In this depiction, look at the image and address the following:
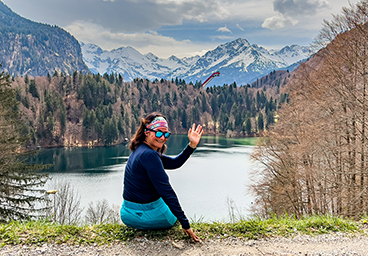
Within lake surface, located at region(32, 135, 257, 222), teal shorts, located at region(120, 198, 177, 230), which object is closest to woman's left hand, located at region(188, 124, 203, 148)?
teal shorts, located at region(120, 198, 177, 230)

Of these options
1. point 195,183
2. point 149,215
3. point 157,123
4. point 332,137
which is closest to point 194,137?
point 157,123

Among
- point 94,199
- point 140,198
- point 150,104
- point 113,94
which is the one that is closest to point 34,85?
point 113,94

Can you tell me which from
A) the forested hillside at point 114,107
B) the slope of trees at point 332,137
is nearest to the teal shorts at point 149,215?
the slope of trees at point 332,137

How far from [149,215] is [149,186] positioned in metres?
0.50

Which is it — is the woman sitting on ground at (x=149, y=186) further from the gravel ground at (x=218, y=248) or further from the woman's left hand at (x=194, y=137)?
the woman's left hand at (x=194, y=137)

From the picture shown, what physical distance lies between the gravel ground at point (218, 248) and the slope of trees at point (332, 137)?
17.6 feet

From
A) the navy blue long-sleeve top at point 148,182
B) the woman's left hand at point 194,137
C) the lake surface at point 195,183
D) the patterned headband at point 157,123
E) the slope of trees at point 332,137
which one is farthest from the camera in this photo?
the lake surface at point 195,183

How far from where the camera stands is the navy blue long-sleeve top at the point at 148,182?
12.5ft

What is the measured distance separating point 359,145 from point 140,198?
35.3ft

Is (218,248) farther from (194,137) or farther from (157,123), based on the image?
(157,123)

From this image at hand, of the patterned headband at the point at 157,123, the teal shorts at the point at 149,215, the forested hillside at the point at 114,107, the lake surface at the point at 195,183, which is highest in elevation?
the forested hillside at the point at 114,107

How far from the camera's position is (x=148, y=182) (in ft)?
13.1

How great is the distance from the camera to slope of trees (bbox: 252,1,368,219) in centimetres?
1170

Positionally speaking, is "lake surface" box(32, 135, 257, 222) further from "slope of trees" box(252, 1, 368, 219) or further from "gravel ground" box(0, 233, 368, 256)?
"gravel ground" box(0, 233, 368, 256)
